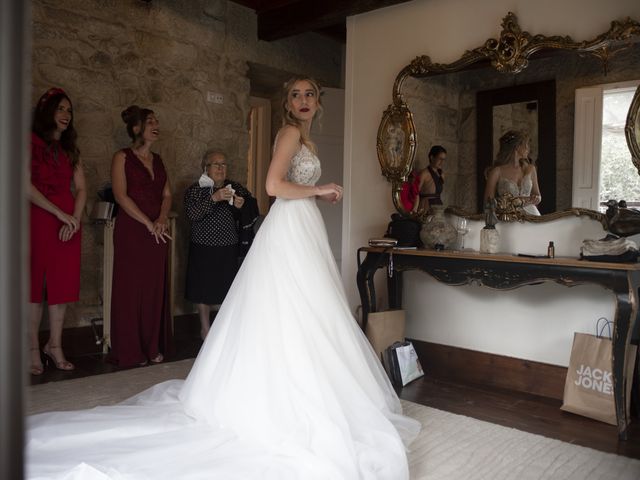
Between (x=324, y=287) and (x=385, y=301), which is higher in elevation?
(x=324, y=287)

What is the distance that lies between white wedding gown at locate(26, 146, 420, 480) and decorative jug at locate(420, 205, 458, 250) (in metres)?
1.38

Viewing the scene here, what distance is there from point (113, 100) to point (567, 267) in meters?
3.59

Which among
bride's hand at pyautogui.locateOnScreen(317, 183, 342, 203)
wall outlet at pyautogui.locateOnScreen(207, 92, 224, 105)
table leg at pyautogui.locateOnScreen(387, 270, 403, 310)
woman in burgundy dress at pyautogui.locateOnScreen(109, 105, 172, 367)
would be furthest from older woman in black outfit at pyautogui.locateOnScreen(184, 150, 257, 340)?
bride's hand at pyautogui.locateOnScreen(317, 183, 342, 203)

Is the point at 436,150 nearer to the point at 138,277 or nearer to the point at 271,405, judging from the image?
the point at 138,277

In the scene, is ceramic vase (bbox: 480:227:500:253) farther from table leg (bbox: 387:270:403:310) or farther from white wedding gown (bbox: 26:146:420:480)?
white wedding gown (bbox: 26:146:420:480)

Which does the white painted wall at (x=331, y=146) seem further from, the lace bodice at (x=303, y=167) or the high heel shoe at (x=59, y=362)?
the lace bodice at (x=303, y=167)

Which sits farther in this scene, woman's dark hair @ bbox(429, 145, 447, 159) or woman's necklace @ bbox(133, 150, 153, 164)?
woman's necklace @ bbox(133, 150, 153, 164)

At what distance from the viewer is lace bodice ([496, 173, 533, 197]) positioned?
3.60 m

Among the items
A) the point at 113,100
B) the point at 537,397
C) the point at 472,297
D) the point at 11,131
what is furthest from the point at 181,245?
the point at 11,131

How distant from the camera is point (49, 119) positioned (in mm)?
3709

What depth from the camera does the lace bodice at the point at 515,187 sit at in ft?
11.8

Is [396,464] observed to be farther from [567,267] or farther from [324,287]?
[567,267]

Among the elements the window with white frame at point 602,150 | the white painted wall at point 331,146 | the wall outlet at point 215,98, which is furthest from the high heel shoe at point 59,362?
the window with white frame at point 602,150

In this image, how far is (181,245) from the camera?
16.5ft
